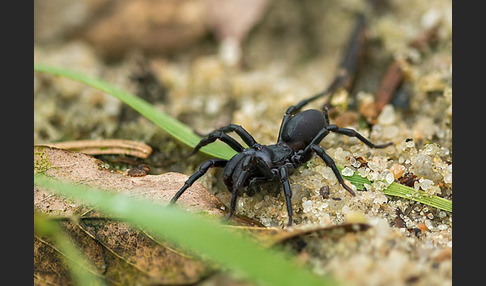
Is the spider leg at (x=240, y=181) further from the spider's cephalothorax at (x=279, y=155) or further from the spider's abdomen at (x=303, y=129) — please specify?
the spider's abdomen at (x=303, y=129)

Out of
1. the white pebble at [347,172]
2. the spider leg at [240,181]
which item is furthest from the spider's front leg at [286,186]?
the white pebble at [347,172]

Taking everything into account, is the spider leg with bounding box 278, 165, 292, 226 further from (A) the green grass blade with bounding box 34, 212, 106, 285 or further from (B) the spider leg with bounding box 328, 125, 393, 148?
(A) the green grass blade with bounding box 34, 212, 106, 285

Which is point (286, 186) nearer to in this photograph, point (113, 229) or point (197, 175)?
point (197, 175)

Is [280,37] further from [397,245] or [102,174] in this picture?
[397,245]

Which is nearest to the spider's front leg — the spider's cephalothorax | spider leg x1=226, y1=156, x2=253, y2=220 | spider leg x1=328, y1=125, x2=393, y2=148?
Result: the spider's cephalothorax

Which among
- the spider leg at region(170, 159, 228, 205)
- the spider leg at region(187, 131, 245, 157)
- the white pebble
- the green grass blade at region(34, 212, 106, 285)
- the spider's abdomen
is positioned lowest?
the green grass blade at region(34, 212, 106, 285)

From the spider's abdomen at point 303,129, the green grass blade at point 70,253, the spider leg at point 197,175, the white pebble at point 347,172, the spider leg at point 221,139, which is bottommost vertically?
the green grass blade at point 70,253

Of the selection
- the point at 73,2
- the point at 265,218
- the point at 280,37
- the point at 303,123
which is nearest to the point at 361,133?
the point at 303,123
